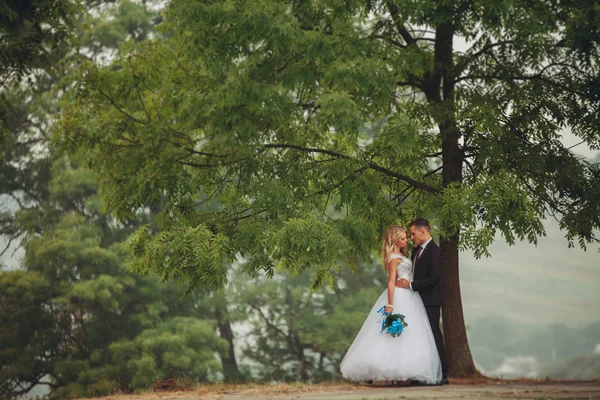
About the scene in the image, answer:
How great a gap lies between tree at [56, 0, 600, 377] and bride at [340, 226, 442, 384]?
106 centimetres

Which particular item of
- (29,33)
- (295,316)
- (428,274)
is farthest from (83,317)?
(428,274)

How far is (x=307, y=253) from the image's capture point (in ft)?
38.7

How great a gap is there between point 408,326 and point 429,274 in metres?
0.73

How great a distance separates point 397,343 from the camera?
10.8 m

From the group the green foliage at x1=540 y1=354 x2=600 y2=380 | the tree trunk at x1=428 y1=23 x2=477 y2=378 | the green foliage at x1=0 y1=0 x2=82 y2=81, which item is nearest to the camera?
the tree trunk at x1=428 y1=23 x2=477 y2=378

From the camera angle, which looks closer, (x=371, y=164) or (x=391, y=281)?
(x=391, y=281)

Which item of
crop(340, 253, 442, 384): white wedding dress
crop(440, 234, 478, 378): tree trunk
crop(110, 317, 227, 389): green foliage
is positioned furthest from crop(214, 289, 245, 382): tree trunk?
crop(340, 253, 442, 384): white wedding dress

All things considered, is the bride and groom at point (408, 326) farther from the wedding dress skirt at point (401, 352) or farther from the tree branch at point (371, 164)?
the tree branch at point (371, 164)

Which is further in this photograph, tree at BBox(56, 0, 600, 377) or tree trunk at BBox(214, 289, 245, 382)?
tree trunk at BBox(214, 289, 245, 382)

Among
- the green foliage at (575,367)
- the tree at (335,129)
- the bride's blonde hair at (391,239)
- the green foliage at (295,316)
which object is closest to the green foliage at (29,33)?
the tree at (335,129)

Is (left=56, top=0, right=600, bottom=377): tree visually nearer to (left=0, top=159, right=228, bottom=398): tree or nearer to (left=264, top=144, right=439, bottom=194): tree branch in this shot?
(left=264, top=144, right=439, bottom=194): tree branch

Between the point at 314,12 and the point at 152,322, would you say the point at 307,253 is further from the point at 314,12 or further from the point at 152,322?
the point at 152,322

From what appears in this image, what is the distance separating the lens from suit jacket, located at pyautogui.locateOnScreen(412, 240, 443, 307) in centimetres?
1089

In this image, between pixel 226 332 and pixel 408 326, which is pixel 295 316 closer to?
pixel 226 332
